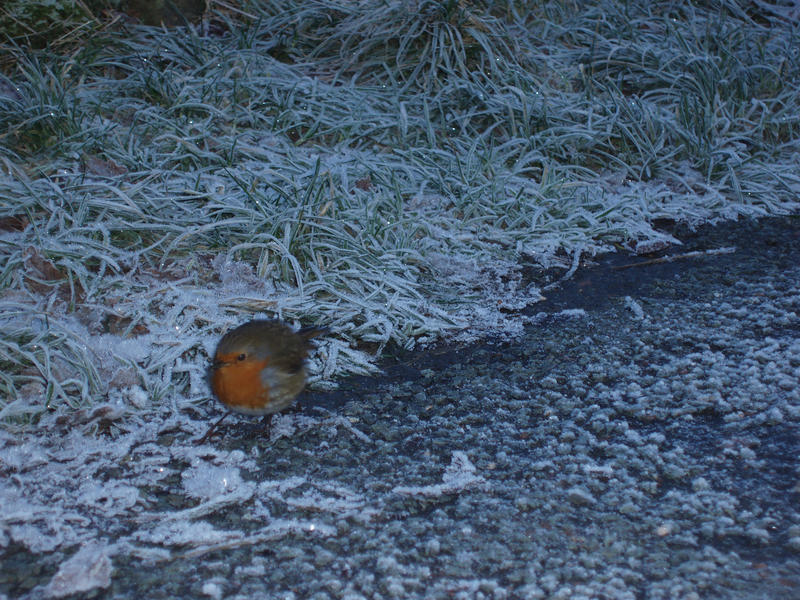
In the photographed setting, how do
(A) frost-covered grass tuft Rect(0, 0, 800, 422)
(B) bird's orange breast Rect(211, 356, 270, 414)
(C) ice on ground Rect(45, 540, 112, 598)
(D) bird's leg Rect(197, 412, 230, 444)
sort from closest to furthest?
(C) ice on ground Rect(45, 540, 112, 598) → (B) bird's orange breast Rect(211, 356, 270, 414) → (D) bird's leg Rect(197, 412, 230, 444) → (A) frost-covered grass tuft Rect(0, 0, 800, 422)

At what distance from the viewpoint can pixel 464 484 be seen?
2115 millimetres

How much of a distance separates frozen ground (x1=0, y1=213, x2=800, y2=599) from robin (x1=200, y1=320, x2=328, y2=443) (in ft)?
0.56

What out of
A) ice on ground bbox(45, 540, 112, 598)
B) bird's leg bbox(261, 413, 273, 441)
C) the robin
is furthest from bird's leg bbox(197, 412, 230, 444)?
ice on ground bbox(45, 540, 112, 598)

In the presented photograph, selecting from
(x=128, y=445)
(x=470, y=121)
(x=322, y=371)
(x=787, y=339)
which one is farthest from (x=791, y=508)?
(x=470, y=121)

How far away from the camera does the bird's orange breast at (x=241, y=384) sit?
2.26 metres

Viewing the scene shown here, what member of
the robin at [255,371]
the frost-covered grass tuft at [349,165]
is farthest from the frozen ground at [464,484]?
the frost-covered grass tuft at [349,165]

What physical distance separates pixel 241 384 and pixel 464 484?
745 millimetres

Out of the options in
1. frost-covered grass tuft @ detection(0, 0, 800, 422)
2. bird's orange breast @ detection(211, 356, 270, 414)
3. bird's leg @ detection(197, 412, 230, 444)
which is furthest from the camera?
frost-covered grass tuft @ detection(0, 0, 800, 422)

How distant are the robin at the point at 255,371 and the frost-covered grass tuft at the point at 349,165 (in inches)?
16.8

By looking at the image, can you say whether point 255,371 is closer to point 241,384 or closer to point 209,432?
point 241,384

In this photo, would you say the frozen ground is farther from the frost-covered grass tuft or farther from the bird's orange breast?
the frost-covered grass tuft

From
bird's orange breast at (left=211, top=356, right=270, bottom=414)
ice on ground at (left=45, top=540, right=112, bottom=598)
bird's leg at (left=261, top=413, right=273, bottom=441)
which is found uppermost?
bird's orange breast at (left=211, top=356, right=270, bottom=414)

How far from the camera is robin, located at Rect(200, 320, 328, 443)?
226 cm

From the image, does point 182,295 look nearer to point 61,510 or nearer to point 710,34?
point 61,510
